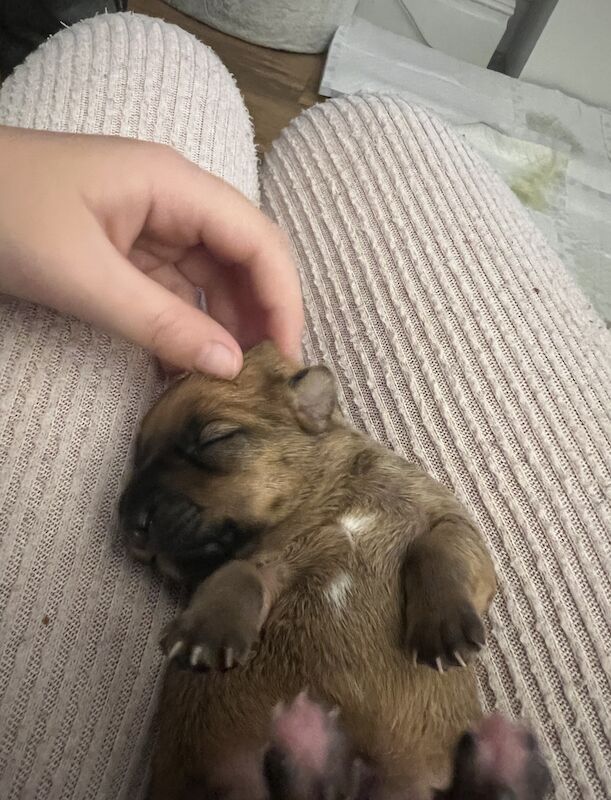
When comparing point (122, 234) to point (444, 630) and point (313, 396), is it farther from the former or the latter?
point (444, 630)

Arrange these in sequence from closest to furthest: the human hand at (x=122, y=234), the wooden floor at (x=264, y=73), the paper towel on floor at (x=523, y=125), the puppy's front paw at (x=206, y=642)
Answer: the puppy's front paw at (x=206, y=642) → the human hand at (x=122, y=234) → the paper towel on floor at (x=523, y=125) → the wooden floor at (x=264, y=73)

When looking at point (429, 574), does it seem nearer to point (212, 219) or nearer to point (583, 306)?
point (212, 219)

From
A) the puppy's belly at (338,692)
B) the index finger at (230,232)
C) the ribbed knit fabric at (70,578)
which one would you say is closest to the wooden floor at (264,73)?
the index finger at (230,232)

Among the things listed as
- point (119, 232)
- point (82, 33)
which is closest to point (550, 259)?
point (119, 232)

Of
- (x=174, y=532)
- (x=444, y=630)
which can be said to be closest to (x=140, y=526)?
(x=174, y=532)

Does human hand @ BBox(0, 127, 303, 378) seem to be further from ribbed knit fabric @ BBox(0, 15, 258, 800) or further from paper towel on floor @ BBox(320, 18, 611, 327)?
paper towel on floor @ BBox(320, 18, 611, 327)

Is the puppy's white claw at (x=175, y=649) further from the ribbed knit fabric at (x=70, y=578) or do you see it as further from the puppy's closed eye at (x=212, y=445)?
the puppy's closed eye at (x=212, y=445)

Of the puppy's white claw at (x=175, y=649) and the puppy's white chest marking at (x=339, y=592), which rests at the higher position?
the puppy's white chest marking at (x=339, y=592)

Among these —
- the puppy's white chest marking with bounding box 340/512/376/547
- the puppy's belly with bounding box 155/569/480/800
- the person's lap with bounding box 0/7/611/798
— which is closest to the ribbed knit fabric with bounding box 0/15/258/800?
the person's lap with bounding box 0/7/611/798
